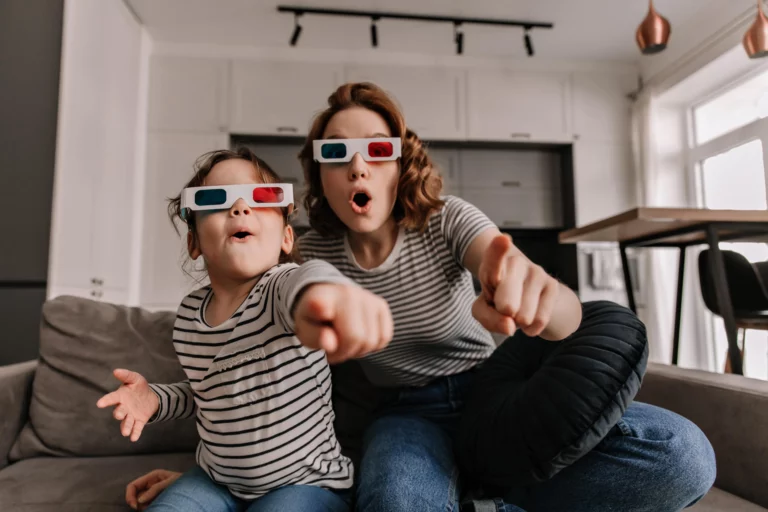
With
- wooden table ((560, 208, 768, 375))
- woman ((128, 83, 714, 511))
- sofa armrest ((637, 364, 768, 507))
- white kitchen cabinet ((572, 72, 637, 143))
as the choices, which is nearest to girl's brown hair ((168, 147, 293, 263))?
woman ((128, 83, 714, 511))

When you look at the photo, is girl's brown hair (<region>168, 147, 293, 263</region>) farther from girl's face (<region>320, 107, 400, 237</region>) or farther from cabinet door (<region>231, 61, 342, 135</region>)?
cabinet door (<region>231, 61, 342, 135</region>)

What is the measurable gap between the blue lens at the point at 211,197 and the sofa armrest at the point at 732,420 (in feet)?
3.15

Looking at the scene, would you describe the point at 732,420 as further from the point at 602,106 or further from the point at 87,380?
the point at 602,106

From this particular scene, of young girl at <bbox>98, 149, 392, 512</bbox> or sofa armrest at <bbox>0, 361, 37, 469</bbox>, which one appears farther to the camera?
sofa armrest at <bbox>0, 361, 37, 469</bbox>

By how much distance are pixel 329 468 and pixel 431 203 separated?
49 cm

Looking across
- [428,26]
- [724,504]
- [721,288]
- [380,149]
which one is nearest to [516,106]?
[428,26]

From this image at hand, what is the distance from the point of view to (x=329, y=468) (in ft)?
2.68

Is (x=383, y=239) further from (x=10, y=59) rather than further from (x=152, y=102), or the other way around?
(x=152, y=102)

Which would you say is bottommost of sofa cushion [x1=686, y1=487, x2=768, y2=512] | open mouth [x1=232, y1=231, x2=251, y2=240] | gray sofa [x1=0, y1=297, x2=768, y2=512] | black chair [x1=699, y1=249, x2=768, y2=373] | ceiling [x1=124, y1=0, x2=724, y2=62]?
sofa cushion [x1=686, y1=487, x2=768, y2=512]

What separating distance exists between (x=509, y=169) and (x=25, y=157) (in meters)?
Answer: 3.06

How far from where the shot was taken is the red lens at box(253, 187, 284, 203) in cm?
77

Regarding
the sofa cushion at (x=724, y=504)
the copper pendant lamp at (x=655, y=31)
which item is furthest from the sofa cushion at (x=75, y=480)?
the copper pendant lamp at (x=655, y=31)

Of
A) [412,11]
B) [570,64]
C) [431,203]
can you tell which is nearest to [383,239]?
[431,203]

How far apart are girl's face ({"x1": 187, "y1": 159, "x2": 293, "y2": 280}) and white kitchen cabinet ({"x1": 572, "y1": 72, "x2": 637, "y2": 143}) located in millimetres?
3612
